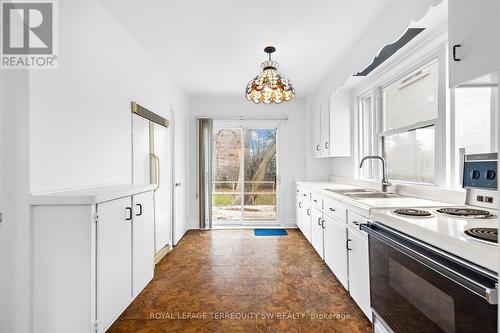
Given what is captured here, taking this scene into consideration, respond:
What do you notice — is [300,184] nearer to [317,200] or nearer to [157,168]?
[317,200]

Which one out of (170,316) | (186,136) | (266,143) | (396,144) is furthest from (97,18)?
(266,143)

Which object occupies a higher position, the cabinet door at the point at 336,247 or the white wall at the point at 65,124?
the white wall at the point at 65,124

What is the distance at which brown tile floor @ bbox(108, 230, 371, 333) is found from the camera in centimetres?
198

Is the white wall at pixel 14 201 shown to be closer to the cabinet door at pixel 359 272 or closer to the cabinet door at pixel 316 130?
the cabinet door at pixel 359 272

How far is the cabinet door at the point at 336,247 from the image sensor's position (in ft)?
7.75

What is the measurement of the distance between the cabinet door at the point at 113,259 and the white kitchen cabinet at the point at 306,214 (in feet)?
8.15

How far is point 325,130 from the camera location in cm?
393

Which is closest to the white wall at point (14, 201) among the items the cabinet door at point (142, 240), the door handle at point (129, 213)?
the door handle at point (129, 213)

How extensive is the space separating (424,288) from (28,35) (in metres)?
2.50

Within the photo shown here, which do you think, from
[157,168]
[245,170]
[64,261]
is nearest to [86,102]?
[64,261]

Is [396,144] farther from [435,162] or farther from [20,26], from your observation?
[20,26]

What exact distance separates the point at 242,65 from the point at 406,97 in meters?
1.93

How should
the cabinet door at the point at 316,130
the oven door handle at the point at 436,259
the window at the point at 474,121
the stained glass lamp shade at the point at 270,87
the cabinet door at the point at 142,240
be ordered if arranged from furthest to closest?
1. the cabinet door at the point at 316,130
2. the stained glass lamp shade at the point at 270,87
3. the cabinet door at the point at 142,240
4. the window at the point at 474,121
5. the oven door handle at the point at 436,259

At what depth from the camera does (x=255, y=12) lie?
2238mm
